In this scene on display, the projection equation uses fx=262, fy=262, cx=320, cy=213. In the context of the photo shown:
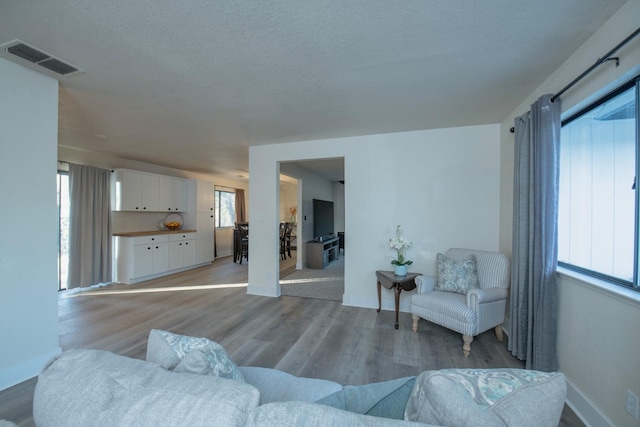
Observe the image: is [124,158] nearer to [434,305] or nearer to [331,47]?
[331,47]

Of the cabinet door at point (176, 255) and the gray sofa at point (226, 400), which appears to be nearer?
the gray sofa at point (226, 400)

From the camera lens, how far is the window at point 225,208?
7.79m

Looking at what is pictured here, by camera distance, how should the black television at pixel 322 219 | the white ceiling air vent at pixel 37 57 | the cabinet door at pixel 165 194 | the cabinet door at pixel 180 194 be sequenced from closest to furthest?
the white ceiling air vent at pixel 37 57, the cabinet door at pixel 165 194, the cabinet door at pixel 180 194, the black television at pixel 322 219

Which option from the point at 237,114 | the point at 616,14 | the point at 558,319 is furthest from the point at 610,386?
the point at 237,114

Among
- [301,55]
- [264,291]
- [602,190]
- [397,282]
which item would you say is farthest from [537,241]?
[264,291]

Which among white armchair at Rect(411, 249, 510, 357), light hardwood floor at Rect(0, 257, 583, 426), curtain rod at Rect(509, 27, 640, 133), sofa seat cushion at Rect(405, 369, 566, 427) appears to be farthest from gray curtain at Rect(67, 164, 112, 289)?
curtain rod at Rect(509, 27, 640, 133)

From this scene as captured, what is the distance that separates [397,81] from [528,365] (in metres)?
2.48

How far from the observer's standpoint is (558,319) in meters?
1.94

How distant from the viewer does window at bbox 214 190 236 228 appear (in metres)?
7.79

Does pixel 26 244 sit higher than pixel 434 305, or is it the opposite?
pixel 26 244

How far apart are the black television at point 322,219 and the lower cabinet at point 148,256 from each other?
3.08m

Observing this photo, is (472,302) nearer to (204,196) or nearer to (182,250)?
(182,250)

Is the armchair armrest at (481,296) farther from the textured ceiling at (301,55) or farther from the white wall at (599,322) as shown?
the textured ceiling at (301,55)

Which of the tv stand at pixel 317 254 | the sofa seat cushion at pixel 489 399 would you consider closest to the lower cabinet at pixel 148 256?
the tv stand at pixel 317 254
